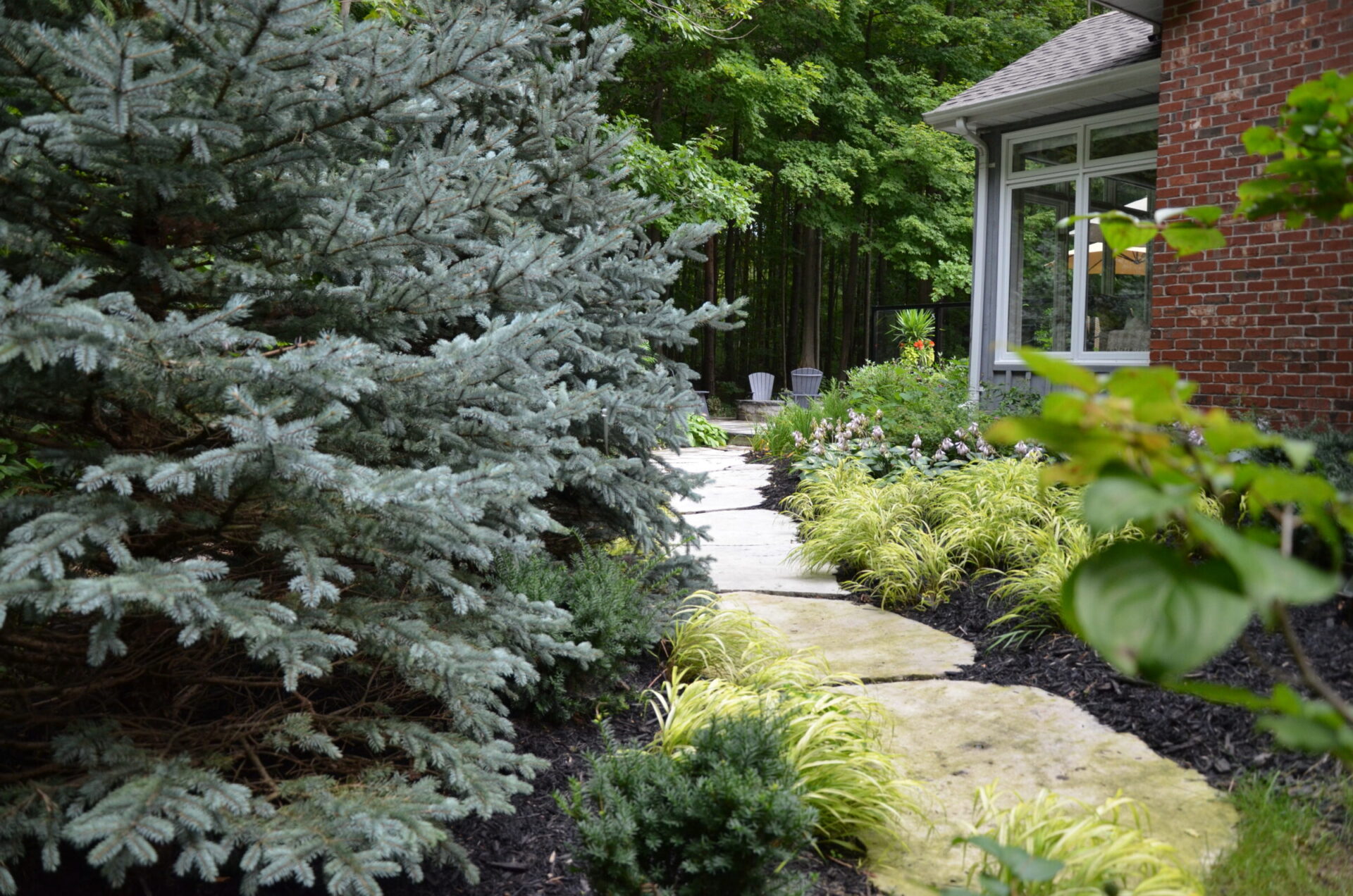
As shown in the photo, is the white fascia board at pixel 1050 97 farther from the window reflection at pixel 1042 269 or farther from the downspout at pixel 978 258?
the window reflection at pixel 1042 269

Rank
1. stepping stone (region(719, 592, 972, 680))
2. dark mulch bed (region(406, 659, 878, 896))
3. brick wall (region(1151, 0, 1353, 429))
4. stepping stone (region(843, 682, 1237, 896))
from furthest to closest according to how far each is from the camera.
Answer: brick wall (region(1151, 0, 1353, 429))
stepping stone (region(719, 592, 972, 680))
stepping stone (region(843, 682, 1237, 896))
dark mulch bed (region(406, 659, 878, 896))

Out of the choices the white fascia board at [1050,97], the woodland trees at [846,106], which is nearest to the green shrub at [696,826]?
the white fascia board at [1050,97]

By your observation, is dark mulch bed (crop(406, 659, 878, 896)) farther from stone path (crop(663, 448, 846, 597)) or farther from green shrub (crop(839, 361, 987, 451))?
green shrub (crop(839, 361, 987, 451))

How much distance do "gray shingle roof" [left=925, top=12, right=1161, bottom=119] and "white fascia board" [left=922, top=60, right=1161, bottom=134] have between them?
38 mm

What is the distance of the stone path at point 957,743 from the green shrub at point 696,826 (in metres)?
0.37

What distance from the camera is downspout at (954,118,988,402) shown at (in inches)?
343

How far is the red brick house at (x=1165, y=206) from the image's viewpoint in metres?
5.49

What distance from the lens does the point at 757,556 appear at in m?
5.83

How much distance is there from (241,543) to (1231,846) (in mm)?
2585

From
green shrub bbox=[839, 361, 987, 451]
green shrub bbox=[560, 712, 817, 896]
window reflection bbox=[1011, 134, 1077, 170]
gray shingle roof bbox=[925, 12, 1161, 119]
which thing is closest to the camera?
green shrub bbox=[560, 712, 817, 896]

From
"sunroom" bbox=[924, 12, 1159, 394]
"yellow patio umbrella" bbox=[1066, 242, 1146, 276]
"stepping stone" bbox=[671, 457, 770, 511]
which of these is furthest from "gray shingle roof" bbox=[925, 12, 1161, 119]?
"stepping stone" bbox=[671, 457, 770, 511]

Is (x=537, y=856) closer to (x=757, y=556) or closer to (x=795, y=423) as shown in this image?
(x=757, y=556)

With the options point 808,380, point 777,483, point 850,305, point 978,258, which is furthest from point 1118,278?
point 850,305

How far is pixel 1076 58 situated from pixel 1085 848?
26.9 ft
